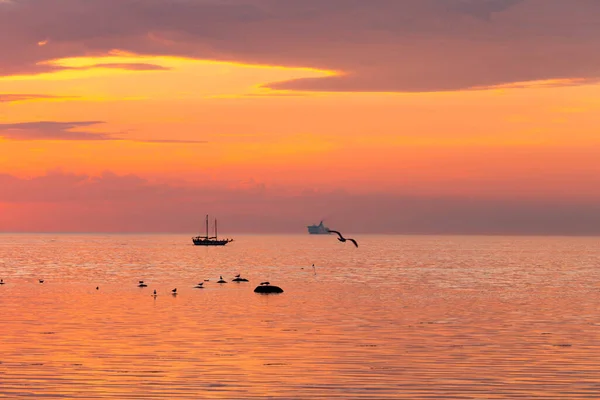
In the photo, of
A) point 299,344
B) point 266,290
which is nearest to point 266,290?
point 266,290

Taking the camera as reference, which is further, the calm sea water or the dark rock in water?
the dark rock in water

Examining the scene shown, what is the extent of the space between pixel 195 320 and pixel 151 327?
21.7 ft

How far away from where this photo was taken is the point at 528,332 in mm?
72062

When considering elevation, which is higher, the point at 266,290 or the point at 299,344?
the point at 266,290

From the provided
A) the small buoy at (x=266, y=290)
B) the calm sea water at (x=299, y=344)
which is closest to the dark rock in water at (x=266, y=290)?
the small buoy at (x=266, y=290)

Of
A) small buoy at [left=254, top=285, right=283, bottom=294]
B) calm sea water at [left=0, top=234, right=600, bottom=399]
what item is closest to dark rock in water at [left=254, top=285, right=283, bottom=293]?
small buoy at [left=254, top=285, right=283, bottom=294]

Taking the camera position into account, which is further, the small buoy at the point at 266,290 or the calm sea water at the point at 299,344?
the small buoy at the point at 266,290

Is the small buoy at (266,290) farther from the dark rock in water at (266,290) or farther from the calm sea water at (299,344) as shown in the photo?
the calm sea water at (299,344)

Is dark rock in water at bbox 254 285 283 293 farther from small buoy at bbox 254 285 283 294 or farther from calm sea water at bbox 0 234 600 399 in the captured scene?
calm sea water at bbox 0 234 600 399

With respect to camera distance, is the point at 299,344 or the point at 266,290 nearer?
the point at 299,344

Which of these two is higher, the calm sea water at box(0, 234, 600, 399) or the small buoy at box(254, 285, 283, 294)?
the small buoy at box(254, 285, 283, 294)

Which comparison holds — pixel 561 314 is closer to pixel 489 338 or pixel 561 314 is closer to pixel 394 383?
pixel 489 338

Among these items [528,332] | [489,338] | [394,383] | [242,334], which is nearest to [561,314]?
[528,332]

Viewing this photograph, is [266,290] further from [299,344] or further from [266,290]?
[299,344]
